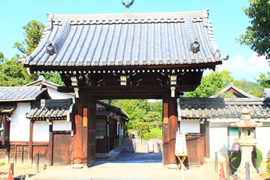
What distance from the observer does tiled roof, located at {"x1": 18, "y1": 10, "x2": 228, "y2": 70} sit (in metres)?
10.4

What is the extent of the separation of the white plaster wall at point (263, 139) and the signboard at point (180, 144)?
337 cm

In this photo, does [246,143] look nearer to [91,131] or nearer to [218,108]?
[218,108]

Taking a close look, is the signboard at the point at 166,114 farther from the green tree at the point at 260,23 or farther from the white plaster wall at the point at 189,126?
the green tree at the point at 260,23

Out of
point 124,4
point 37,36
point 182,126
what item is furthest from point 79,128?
point 37,36

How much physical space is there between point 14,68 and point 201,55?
92.0 ft

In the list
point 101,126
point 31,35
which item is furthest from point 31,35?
point 101,126

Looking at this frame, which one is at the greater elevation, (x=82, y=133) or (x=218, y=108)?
(x=218, y=108)

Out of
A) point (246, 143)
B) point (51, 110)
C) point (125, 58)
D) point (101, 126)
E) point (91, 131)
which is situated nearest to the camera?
point (246, 143)

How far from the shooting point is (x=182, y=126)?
1181cm

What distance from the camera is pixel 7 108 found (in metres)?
13.7

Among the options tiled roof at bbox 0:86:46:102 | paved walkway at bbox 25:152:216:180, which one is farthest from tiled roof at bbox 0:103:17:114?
paved walkway at bbox 25:152:216:180

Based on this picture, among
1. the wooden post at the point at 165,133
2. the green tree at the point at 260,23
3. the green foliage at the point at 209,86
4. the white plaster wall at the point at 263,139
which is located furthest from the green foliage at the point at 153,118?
the wooden post at the point at 165,133

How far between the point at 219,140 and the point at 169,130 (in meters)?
2.21

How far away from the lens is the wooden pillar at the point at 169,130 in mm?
11375
